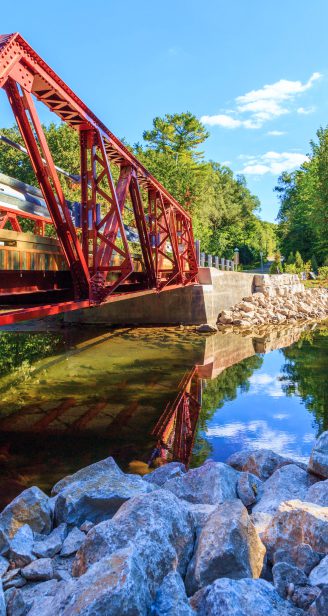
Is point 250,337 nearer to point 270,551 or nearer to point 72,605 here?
point 270,551

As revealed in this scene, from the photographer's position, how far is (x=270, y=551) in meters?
3.92

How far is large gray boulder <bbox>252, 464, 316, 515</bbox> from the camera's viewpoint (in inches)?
200

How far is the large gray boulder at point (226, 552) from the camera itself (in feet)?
11.2

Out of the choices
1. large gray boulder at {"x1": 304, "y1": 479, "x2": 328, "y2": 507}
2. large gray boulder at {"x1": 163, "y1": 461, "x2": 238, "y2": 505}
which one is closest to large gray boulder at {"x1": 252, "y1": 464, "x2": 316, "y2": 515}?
large gray boulder at {"x1": 304, "y1": 479, "x2": 328, "y2": 507}

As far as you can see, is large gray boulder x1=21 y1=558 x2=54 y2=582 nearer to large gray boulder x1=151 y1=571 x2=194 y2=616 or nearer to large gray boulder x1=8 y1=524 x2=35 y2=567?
large gray boulder x1=8 y1=524 x2=35 y2=567

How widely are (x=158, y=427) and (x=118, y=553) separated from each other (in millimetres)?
6135

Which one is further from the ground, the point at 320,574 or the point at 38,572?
the point at 320,574

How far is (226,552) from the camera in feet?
11.3

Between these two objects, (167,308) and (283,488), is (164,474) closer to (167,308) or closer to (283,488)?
(283,488)


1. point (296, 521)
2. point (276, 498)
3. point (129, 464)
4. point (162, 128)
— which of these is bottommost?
point (129, 464)

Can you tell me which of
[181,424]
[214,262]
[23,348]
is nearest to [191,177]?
[214,262]

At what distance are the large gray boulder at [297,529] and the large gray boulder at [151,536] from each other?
26.7 inches

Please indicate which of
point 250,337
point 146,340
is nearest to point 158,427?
point 146,340

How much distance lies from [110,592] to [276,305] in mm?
28138
